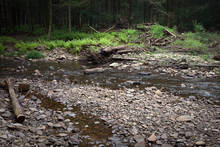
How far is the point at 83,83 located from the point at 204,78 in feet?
17.0

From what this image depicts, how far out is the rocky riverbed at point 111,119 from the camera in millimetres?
3625

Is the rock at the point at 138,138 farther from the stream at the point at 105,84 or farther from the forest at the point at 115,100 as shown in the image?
the stream at the point at 105,84

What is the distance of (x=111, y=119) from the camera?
14.8ft

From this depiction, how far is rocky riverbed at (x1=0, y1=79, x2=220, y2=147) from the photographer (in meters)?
3.62

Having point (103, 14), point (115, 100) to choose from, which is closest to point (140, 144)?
point (115, 100)

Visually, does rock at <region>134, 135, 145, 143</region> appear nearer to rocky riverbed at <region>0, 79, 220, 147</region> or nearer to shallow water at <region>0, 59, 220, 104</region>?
rocky riverbed at <region>0, 79, 220, 147</region>

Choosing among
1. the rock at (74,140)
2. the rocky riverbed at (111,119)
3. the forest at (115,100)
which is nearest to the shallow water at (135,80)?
the forest at (115,100)

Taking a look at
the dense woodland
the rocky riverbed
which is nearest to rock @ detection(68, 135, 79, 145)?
the rocky riverbed

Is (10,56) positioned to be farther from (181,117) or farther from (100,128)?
(181,117)

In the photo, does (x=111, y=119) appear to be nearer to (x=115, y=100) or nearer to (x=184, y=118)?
(x=115, y=100)

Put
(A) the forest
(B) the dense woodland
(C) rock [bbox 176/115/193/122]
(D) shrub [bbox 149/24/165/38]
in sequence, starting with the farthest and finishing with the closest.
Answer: (B) the dense woodland, (D) shrub [bbox 149/24/165/38], (C) rock [bbox 176/115/193/122], (A) the forest

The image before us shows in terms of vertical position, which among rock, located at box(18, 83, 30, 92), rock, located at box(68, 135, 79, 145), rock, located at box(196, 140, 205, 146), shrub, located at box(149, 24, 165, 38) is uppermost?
shrub, located at box(149, 24, 165, 38)

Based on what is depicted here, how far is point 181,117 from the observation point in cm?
450

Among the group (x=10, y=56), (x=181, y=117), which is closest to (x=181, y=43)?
(x=181, y=117)
